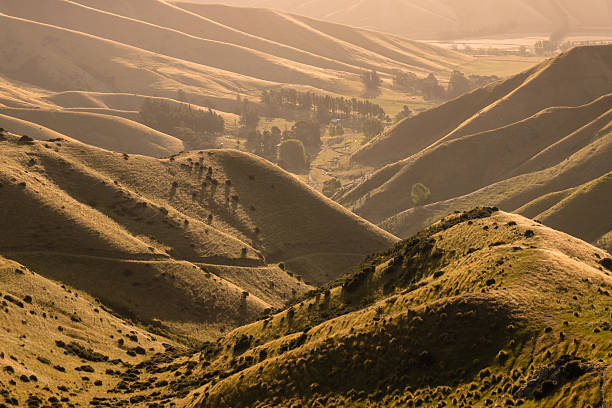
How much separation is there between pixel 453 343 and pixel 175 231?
291 ft

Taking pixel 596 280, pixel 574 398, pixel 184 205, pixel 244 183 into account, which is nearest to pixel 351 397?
pixel 574 398

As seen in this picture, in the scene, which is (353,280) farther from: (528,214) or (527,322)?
(528,214)

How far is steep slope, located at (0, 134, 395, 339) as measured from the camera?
356 ft

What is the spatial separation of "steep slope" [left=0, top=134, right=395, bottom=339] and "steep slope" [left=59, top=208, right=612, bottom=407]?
2885 centimetres

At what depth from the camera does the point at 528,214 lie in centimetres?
17738

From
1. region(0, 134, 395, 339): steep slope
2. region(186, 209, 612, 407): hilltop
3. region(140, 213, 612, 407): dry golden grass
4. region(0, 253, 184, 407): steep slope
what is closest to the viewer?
region(186, 209, 612, 407): hilltop

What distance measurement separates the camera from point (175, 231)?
130 metres

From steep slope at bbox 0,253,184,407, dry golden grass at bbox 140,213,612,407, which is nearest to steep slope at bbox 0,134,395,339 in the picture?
steep slope at bbox 0,253,184,407

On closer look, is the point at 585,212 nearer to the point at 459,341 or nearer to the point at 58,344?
the point at 459,341

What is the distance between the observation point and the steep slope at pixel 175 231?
108 metres

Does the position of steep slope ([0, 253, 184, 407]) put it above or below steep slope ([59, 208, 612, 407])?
below

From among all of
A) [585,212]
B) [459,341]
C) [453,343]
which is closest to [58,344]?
[453,343]

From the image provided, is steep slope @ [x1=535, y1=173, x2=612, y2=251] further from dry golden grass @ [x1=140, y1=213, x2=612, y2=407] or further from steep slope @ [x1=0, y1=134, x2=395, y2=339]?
dry golden grass @ [x1=140, y1=213, x2=612, y2=407]

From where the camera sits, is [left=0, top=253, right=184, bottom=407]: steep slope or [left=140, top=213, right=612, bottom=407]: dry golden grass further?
[left=0, top=253, right=184, bottom=407]: steep slope
